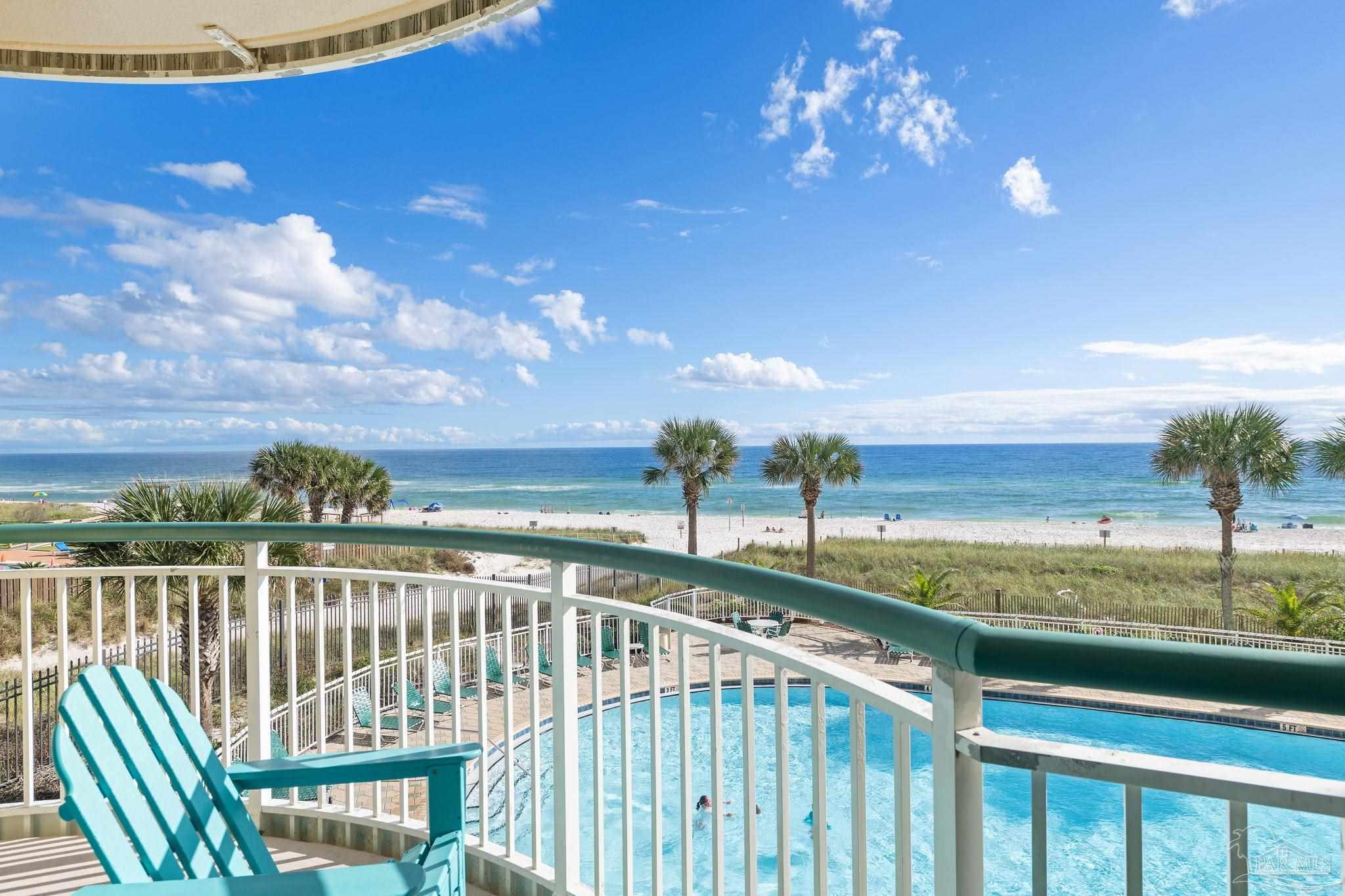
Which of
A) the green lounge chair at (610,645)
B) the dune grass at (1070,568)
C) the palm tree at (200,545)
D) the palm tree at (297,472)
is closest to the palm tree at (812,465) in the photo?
the dune grass at (1070,568)

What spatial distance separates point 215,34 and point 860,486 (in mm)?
48503

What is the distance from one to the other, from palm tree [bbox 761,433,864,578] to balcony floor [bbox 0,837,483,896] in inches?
833

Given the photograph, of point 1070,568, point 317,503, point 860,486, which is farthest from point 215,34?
point 860,486

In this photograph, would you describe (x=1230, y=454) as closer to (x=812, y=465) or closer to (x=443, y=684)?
(x=812, y=465)

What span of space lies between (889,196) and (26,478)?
58.0 m

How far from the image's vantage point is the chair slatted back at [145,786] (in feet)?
3.75

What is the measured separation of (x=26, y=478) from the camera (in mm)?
49188

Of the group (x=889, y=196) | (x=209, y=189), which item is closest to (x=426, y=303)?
(x=209, y=189)

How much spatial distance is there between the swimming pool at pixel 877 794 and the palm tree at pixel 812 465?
11.3 m

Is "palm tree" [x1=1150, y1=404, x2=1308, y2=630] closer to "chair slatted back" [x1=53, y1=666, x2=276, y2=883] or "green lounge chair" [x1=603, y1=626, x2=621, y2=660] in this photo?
"green lounge chair" [x1=603, y1=626, x2=621, y2=660]

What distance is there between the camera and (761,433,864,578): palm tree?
2312 cm

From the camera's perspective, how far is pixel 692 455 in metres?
23.7

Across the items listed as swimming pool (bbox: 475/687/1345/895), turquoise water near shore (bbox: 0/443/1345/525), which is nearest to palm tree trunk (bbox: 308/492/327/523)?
swimming pool (bbox: 475/687/1345/895)

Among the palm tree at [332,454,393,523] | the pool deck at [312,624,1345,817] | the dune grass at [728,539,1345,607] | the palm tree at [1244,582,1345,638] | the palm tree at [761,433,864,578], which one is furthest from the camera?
the dune grass at [728,539,1345,607]
